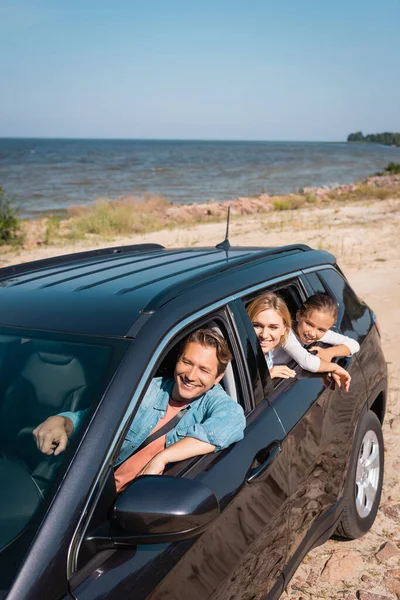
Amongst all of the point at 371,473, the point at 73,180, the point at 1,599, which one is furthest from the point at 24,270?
the point at 73,180

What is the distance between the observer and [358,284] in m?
10.1

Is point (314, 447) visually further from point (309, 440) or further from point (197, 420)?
point (197, 420)

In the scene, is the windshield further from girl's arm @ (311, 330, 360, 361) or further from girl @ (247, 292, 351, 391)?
girl's arm @ (311, 330, 360, 361)

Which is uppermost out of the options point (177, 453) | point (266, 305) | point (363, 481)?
point (266, 305)

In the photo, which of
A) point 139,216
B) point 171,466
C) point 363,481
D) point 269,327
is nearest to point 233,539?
point 171,466

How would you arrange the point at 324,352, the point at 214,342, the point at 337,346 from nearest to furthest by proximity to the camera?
the point at 214,342 → the point at 324,352 → the point at 337,346

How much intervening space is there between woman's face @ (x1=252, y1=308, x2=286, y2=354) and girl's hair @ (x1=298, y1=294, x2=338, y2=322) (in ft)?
0.96

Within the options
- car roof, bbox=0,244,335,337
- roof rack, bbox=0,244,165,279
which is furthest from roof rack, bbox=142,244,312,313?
roof rack, bbox=0,244,165,279

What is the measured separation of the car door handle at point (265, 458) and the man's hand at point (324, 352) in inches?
35.5

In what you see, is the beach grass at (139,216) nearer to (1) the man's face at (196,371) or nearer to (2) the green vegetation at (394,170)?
(1) the man's face at (196,371)

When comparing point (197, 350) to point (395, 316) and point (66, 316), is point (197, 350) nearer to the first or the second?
point (66, 316)

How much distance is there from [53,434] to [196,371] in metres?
0.64

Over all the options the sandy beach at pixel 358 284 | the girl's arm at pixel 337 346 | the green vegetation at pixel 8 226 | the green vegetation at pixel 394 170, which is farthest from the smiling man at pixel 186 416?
the green vegetation at pixel 394 170

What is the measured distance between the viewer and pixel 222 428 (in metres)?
2.28
